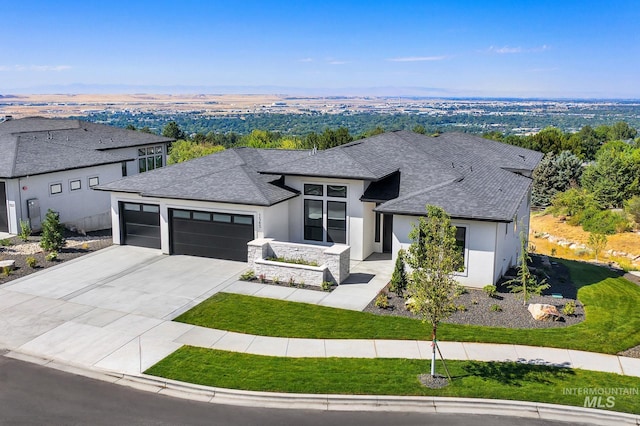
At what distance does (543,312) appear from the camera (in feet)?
56.6

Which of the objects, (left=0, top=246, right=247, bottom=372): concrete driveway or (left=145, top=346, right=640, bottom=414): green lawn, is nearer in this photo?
(left=145, top=346, right=640, bottom=414): green lawn

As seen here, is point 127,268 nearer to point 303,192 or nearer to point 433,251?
point 303,192

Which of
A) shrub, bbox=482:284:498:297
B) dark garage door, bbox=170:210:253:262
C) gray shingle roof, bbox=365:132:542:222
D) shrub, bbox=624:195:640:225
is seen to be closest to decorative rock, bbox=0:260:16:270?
dark garage door, bbox=170:210:253:262

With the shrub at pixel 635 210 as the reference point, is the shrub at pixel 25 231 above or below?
above

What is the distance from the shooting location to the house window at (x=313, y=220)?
24.8m

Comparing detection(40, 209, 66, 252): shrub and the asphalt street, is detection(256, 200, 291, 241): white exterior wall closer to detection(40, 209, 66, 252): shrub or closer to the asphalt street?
detection(40, 209, 66, 252): shrub

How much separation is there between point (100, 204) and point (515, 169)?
23.6 meters

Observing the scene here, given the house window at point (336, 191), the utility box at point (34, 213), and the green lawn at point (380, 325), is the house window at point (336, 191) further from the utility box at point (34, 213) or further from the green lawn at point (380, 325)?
the utility box at point (34, 213)

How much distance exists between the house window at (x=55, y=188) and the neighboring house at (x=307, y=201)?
5.39 m

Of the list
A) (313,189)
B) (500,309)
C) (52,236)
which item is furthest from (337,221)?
(52,236)

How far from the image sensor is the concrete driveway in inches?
591

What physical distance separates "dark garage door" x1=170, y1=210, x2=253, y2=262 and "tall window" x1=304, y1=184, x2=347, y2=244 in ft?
9.77

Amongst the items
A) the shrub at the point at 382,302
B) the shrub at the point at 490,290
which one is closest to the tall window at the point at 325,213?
the shrub at the point at 382,302

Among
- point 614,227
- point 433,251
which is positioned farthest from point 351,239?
point 614,227
